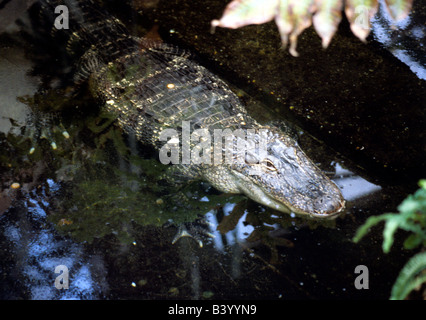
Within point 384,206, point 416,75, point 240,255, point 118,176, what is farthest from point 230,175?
point 416,75

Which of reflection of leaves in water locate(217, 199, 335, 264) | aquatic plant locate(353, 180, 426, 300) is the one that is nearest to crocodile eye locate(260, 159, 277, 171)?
reflection of leaves in water locate(217, 199, 335, 264)

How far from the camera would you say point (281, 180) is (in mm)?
3027

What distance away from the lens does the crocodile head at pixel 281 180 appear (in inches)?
112

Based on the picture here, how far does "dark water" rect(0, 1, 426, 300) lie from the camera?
8.92 feet

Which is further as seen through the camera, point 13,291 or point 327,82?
point 327,82

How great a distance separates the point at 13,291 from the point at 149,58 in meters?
2.36

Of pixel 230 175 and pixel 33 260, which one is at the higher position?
pixel 230 175

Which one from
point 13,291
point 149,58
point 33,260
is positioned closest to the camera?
point 13,291

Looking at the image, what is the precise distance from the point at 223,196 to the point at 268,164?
0.51 m

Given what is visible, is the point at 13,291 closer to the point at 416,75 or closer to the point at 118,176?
the point at 118,176

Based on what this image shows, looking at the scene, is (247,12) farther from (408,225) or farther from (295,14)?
(408,225)

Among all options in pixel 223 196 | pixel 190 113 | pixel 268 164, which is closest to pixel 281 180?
pixel 268 164

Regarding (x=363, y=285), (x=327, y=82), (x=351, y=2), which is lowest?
(x=363, y=285)

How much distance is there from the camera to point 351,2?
1.79 m
